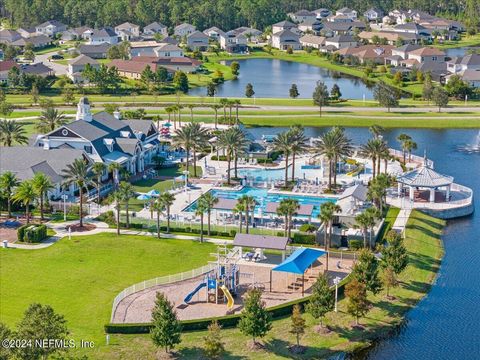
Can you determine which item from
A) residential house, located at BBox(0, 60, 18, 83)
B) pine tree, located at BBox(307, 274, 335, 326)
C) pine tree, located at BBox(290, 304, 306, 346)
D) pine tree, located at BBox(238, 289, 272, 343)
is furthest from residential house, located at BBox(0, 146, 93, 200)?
residential house, located at BBox(0, 60, 18, 83)

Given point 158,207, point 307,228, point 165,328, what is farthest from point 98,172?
point 165,328

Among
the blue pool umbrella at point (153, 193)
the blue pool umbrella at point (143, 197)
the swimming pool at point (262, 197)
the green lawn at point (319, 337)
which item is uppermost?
the blue pool umbrella at point (153, 193)

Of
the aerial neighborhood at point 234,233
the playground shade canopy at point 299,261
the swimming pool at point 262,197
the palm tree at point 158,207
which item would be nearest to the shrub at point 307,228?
the aerial neighborhood at point 234,233

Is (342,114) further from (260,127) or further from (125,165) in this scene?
(125,165)

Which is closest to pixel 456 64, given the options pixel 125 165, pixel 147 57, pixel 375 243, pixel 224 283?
pixel 147 57

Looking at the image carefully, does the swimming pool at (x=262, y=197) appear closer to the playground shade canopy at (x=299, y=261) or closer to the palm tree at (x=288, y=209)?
the palm tree at (x=288, y=209)

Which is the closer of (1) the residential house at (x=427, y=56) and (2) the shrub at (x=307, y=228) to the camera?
(2) the shrub at (x=307, y=228)

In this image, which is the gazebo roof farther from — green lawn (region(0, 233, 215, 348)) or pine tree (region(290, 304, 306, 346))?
pine tree (region(290, 304, 306, 346))
